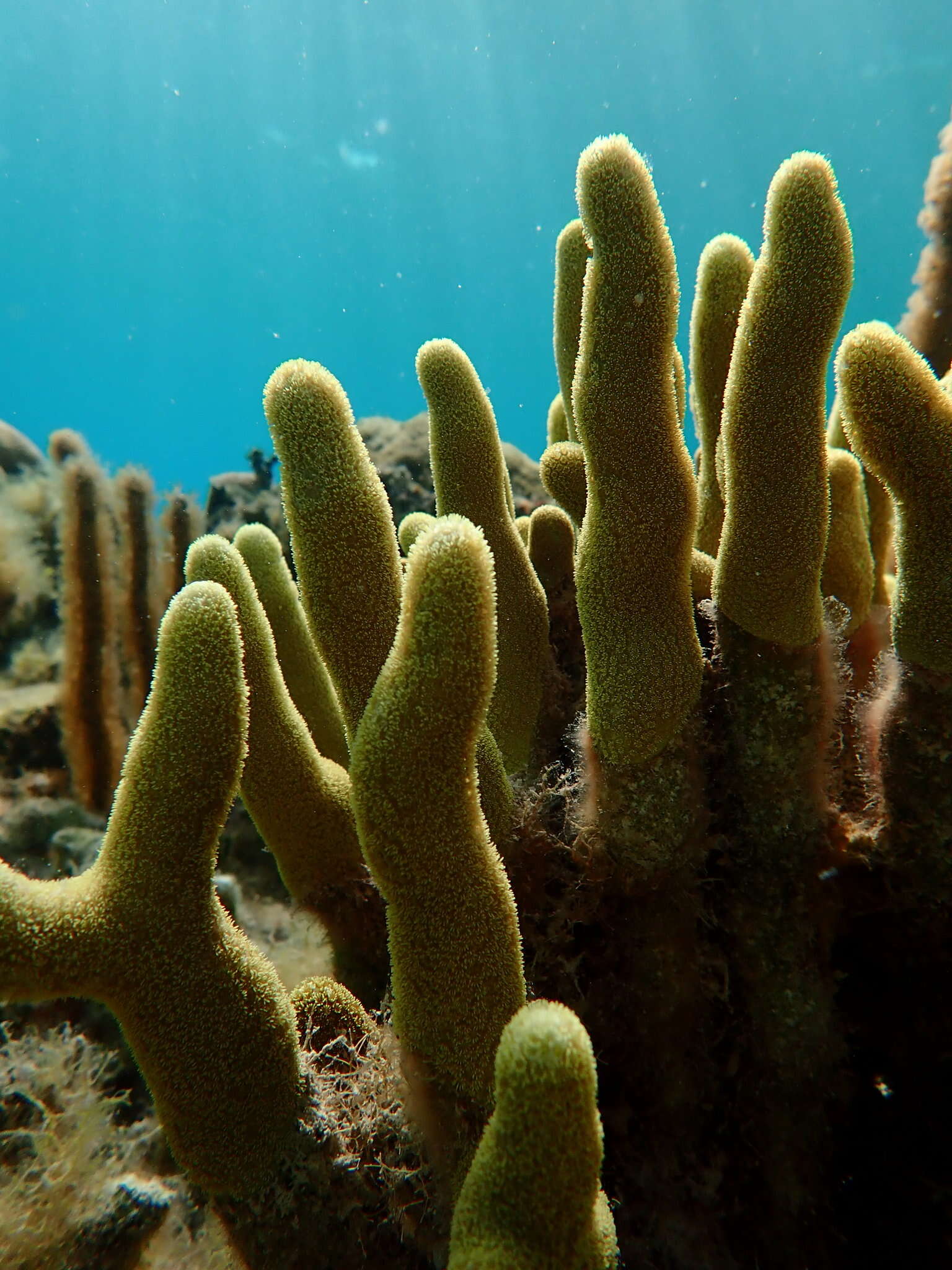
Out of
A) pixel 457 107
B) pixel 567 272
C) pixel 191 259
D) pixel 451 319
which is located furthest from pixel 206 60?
pixel 567 272

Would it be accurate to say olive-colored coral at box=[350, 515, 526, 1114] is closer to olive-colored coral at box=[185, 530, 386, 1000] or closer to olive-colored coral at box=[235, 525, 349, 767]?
olive-colored coral at box=[185, 530, 386, 1000]

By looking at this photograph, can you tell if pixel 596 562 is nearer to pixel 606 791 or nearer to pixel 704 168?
pixel 606 791

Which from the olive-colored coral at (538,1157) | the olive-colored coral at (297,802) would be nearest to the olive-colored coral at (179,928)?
the olive-colored coral at (297,802)

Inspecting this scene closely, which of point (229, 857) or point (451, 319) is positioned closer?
point (229, 857)

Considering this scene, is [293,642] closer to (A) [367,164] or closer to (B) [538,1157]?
(B) [538,1157]

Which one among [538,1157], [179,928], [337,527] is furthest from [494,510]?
[538,1157]

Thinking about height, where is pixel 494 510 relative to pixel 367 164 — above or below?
below

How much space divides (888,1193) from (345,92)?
59148mm

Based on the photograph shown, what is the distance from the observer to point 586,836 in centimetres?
169

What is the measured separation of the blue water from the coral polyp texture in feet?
83.8

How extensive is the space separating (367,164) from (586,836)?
217 feet

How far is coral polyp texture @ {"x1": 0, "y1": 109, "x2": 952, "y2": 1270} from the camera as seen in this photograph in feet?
3.76

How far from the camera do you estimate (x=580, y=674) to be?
82.5 inches

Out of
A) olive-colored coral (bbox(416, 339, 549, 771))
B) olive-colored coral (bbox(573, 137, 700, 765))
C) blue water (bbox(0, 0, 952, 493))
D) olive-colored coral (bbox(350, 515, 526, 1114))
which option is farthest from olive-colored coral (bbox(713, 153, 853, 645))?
blue water (bbox(0, 0, 952, 493))
